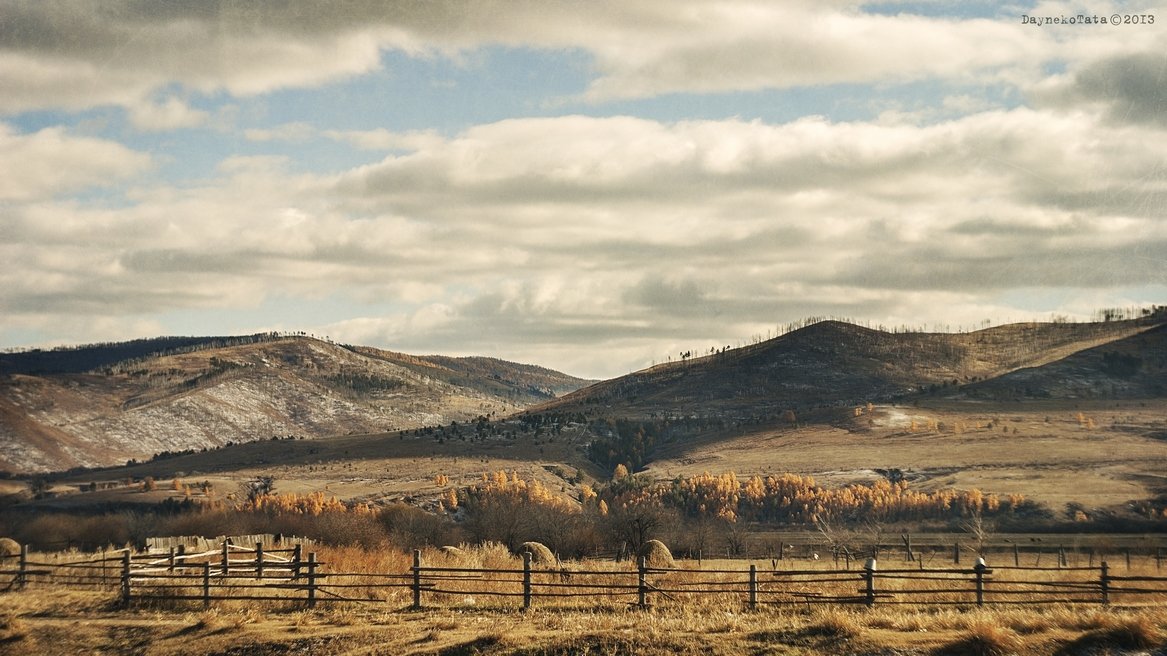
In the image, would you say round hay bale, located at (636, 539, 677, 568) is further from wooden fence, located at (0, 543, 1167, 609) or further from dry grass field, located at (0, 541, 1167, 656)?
dry grass field, located at (0, 541, 1167, 656)

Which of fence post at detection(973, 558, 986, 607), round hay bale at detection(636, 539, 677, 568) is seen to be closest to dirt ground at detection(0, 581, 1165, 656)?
fence post at detection(973, 558, 986, 607)

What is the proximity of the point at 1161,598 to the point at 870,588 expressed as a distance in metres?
11.8

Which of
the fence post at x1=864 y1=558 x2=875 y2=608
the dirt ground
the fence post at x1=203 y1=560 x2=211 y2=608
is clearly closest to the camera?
the dirt ground

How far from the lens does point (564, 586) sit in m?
41.7

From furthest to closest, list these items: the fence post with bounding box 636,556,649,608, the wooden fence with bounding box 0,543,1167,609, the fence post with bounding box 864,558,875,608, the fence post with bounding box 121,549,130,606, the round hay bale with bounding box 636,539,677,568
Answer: the round hay bale with bounding box 636,539,677,568
the fence post with bounding box 121,549,130,606
the fence post with bounding box 636,556,649,608
the wooden fence with bounding box 0,543,1167,609
the fence post with bounding box 864,558,875,608

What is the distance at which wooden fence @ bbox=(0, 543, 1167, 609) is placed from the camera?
37.8 metres

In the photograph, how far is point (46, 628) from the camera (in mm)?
40188

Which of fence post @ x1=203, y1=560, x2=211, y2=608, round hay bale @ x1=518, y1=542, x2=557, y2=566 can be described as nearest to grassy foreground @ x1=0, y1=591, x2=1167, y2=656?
fence post @ x1=203, y1=560, x2=211, y2=608

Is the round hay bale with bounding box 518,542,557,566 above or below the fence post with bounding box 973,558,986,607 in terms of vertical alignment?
below

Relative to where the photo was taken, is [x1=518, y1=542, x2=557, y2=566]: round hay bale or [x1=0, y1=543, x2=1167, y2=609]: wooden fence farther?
[x1=518, y1=542, x2=557, y2=566]: round hay bale

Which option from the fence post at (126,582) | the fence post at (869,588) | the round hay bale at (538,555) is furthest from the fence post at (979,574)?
the fence post at (126,582)

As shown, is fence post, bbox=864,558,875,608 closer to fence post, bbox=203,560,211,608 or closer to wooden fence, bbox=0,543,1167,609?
wooden fence, bbox=0,543,1167,609

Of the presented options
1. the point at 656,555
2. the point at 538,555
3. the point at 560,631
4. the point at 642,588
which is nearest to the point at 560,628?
the point at 560,631

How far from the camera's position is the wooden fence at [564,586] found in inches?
1487
